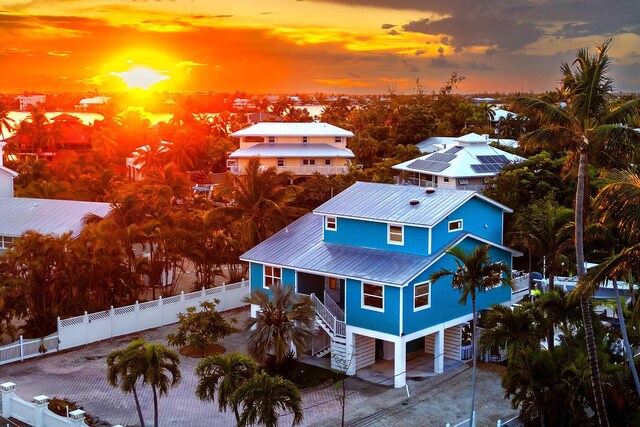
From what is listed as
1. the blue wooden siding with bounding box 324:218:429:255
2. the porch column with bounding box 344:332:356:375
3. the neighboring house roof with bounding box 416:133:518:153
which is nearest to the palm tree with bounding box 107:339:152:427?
the porch column with bounding box 344:332:356:375

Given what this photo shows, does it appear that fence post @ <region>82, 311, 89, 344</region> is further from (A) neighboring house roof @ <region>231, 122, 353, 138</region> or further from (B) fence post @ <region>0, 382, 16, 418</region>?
(A) neighboring house roof @ <region>231, 122, 353, 138</region>

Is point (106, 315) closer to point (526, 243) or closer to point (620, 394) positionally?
point (526, 243)

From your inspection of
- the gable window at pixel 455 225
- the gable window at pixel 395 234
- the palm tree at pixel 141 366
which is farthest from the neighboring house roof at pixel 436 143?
the palm tree at pixel 141 366

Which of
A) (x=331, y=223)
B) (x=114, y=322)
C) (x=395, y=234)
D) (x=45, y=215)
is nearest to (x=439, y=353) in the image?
(x=395, y=234)

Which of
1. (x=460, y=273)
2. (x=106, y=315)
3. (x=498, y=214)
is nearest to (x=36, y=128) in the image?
(x=106, y=315)

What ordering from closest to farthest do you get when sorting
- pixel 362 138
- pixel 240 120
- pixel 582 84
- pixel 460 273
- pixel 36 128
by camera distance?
pixel 582 84, pixel 460 273, pixel 362 138, pixel 36 128, pixel 240 120
